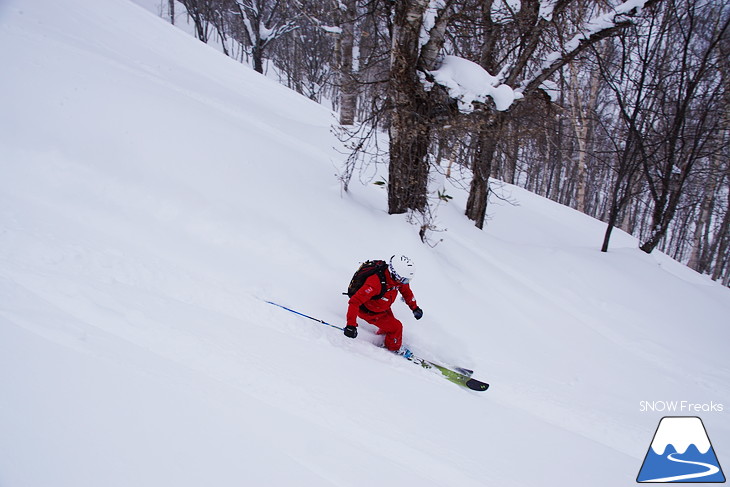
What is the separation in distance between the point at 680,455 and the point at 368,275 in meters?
3.78

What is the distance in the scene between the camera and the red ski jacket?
163 inches

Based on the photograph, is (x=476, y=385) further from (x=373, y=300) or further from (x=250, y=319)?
(x=250, y=319)

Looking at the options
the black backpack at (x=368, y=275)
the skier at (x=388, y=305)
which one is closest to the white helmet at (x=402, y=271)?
the skier at (x=388, y=305)

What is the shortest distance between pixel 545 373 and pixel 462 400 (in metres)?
1.58

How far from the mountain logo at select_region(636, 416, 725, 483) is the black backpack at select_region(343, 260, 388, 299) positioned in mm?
2924

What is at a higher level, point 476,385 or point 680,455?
point 476,385

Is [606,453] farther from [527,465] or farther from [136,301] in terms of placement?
[136,301]

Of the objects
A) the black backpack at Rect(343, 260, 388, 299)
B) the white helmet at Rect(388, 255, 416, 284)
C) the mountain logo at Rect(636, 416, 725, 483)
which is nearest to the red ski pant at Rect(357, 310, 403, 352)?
the black backpack at Rect(343, 260, 388, 299)

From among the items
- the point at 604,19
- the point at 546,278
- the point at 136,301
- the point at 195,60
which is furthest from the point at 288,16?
the point at 136,301

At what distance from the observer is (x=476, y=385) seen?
4094 millimetres

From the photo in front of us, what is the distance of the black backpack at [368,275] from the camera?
4.34m

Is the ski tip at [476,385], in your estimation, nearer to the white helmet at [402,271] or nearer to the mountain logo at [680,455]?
the white helmet at [402,271]

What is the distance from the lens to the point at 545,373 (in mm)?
4660

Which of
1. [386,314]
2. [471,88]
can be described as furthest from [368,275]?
[471,88]
